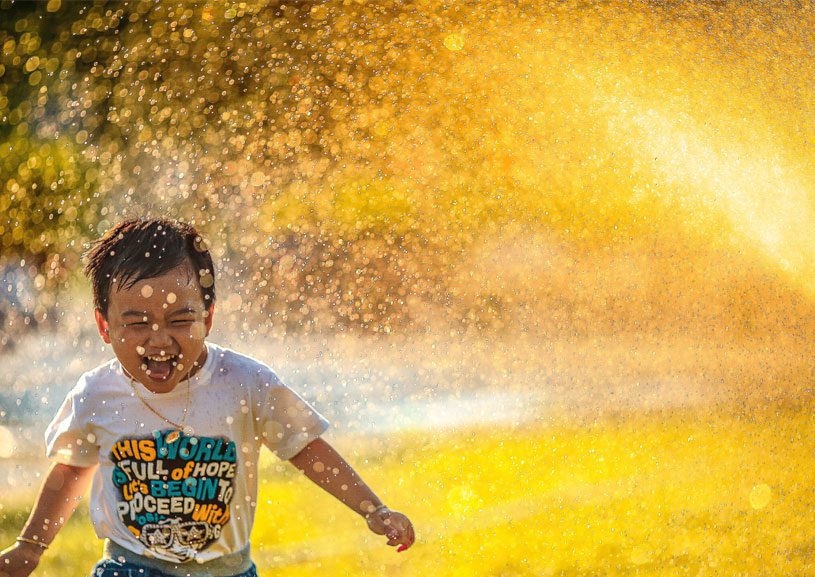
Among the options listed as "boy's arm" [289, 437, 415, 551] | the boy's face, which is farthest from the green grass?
the boy's face

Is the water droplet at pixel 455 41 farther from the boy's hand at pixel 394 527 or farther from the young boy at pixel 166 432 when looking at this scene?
the boy's hand at pixel 394 527

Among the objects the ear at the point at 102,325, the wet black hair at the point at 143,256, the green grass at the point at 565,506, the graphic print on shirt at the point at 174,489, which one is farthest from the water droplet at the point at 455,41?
the graphic print on shirt at the point at 174,489

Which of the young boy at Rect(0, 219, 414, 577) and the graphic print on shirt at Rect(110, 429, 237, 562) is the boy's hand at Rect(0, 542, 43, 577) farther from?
the graphic print on shirt at Rect(110, 429, 237, 562)

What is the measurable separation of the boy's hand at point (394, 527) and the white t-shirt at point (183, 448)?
0.20m

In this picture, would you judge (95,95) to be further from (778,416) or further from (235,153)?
(778,416)

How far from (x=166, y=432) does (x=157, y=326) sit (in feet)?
0.65

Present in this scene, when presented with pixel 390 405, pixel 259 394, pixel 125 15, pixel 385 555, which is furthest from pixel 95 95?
pixel 259 394

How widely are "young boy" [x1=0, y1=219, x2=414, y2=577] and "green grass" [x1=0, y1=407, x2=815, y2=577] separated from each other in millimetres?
1415

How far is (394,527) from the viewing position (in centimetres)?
211

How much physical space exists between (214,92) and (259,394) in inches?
217

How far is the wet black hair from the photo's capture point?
81.1 inches

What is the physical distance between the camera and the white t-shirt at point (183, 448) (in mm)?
2037

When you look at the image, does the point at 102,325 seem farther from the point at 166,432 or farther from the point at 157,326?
the point at 166,432

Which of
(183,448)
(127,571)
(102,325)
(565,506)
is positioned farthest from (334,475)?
(565,506)
